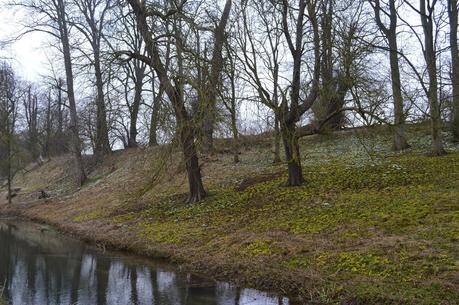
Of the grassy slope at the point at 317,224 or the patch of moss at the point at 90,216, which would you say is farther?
the patch of moss at the point at 90,216

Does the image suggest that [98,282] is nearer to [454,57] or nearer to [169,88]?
[169,88]

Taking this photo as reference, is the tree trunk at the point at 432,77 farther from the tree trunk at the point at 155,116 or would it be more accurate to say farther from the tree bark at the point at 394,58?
the tree trunk at the point at 155,116

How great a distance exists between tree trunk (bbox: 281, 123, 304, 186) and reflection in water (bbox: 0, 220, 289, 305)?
6298 millimetres

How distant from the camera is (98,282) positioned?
11.4m

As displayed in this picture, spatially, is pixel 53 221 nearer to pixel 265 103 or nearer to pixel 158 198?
pixel 158 198

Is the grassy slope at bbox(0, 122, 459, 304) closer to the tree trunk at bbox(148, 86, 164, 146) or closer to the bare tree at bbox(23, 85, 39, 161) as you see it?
the tree trunk at bbox(148, 86, 164, 146)

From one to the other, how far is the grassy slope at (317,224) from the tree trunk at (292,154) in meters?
0.53

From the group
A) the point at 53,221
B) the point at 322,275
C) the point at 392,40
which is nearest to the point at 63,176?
the point at 53,221

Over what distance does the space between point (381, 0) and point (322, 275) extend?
14.8 meters

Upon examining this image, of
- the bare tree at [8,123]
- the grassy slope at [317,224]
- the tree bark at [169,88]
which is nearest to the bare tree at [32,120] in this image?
the bare tree at [8,123]

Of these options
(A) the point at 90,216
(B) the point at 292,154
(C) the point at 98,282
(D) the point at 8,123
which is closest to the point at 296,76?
(B) the point at 292,154

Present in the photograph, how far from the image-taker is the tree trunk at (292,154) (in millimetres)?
15891

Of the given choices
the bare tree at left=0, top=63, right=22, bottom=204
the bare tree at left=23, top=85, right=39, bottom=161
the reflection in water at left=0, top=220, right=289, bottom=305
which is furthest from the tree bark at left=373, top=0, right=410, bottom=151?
the bare tree at left=23, top=85, right=39, bottom=161

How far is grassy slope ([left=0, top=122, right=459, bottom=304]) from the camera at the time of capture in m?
8.65
